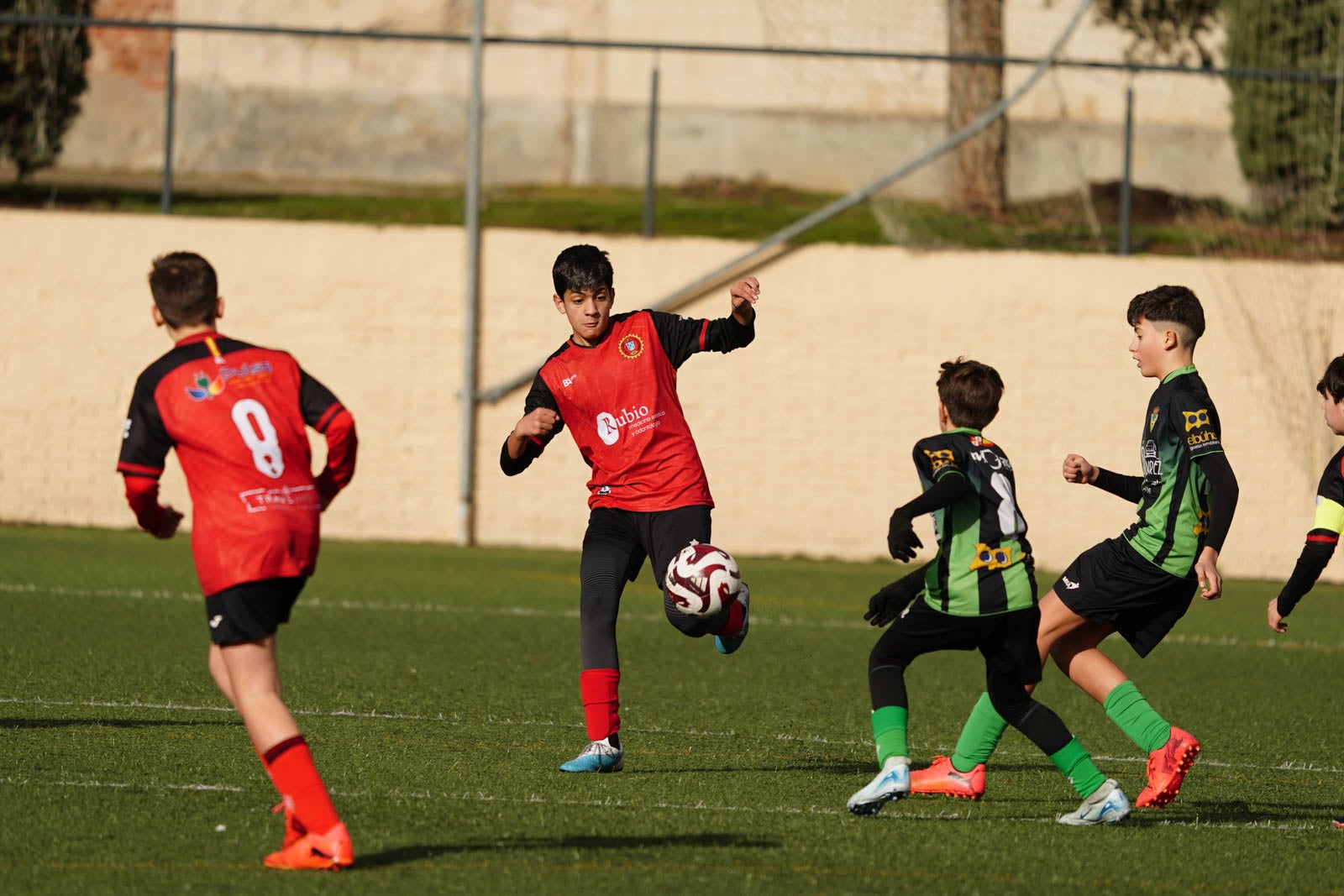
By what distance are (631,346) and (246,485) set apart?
7.22ft

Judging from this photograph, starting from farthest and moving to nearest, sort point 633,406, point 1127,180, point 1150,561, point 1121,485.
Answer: point 1127,180
point 633,406
point 1121,485
point 1150,561

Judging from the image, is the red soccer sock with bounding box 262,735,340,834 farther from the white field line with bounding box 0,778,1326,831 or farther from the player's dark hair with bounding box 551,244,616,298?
the player's dark hair with bounding box 551,244,616,298

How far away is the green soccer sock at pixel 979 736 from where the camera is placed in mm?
5754

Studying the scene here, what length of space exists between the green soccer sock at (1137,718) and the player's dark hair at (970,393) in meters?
1.20

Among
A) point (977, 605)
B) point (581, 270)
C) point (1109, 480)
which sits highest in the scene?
point (581, 270)

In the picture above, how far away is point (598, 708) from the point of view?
6148mm

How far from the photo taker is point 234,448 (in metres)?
4.48

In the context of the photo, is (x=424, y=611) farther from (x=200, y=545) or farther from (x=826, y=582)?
(x=200, y=545)

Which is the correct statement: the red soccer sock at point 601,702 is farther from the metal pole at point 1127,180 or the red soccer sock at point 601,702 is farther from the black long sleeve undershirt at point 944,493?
the metal pole at point 1127,180

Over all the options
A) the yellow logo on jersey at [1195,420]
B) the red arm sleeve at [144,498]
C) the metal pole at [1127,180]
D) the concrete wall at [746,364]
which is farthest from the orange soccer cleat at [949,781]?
the metal pole at [1127,180]

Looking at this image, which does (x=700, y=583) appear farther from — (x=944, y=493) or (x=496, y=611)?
(x=496, y=611)

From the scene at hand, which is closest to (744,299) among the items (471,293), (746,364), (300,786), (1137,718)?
(1137,718)

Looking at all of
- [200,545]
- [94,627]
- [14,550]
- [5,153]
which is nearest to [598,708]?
[200,545]

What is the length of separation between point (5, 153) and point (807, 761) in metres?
14.3
